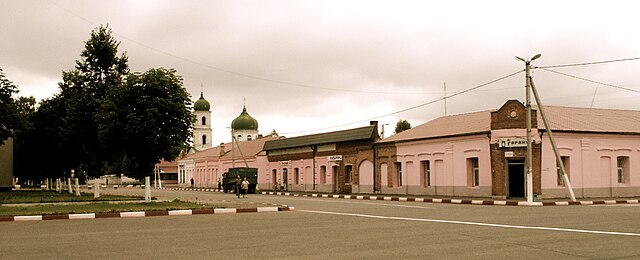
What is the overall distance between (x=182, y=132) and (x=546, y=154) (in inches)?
765

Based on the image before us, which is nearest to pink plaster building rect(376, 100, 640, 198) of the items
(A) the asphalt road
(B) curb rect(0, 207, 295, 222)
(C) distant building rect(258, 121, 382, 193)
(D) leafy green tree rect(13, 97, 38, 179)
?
(C) distant building rect(258, 121, 382, 193)

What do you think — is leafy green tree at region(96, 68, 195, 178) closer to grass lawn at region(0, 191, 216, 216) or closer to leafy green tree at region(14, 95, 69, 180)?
grass lawn at region(0, 191, 216, 216)

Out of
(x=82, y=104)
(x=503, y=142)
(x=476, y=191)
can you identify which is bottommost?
(x=476, y=191)

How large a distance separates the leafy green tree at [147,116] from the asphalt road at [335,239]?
10729 millimetres

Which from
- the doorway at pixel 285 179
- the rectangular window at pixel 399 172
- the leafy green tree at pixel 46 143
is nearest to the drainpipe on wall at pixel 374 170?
the rectangular window at pixel 399 172

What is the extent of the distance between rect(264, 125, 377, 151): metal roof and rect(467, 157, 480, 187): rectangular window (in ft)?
33.7

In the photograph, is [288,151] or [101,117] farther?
[288,151]

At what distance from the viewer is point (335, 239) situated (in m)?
13.2

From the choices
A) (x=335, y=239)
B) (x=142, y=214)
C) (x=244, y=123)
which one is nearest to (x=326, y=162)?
(x=142, y=214)

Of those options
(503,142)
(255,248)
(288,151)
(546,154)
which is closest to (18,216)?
(255,248)

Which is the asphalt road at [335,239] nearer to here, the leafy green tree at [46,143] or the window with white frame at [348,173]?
the leafy green tree at [46,143]

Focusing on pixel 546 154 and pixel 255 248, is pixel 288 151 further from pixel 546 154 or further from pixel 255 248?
pixel 255 248

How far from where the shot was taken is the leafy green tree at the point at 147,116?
2922 cm

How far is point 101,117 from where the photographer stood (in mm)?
29984
